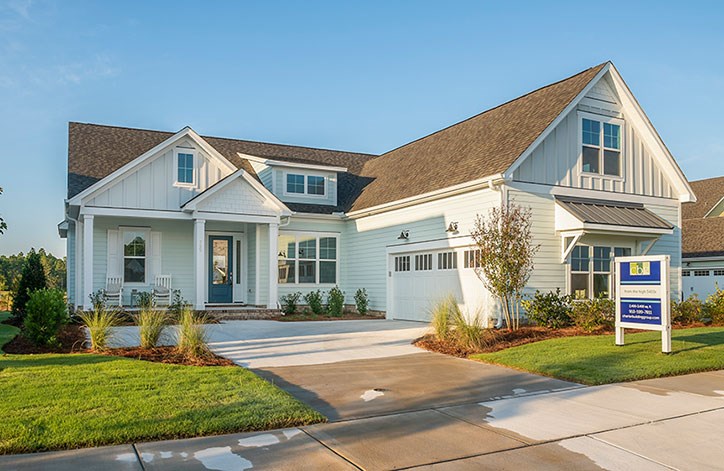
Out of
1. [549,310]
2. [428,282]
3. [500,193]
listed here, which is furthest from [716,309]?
[428,282]

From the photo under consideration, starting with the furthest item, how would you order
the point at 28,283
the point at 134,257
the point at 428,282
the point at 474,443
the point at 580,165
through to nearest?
the point at 28,283, the point at 134,257, the point at 428,282, the point at 580,165, the point at 474,443

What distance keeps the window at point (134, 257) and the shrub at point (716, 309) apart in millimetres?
17850

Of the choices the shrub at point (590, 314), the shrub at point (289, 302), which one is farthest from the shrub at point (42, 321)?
the shrub at point (590, 314)

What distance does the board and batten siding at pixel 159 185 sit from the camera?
60.8 ft

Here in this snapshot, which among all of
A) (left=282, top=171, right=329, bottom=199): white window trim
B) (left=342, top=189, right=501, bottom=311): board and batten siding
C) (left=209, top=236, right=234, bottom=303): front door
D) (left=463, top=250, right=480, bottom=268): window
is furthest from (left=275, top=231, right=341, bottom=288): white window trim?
(left=463, top=250, right=480, bottom=268): window

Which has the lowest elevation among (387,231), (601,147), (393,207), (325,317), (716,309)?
(325,317)

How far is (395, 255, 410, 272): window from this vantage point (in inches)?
751

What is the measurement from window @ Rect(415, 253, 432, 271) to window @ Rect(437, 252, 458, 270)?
0.47 meters

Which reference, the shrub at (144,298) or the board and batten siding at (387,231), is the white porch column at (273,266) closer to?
the board and batten siding at (387,231)

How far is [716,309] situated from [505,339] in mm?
8038

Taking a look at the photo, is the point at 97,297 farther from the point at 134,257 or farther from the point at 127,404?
the point at 127,404

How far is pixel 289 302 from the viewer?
66.7ft

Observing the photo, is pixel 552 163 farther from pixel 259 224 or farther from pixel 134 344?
pixel 134 344

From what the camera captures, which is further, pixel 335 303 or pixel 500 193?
pixel 335 303
